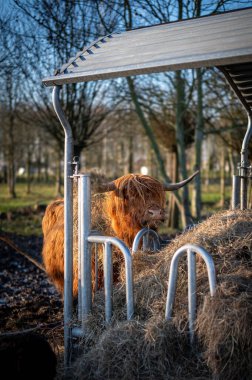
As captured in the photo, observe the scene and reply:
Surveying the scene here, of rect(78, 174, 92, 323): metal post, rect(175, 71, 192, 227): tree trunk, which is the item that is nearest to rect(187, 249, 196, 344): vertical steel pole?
rect(78, 174, 92, 323): metal post

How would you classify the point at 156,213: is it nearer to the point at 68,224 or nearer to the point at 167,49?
the point at 68,224

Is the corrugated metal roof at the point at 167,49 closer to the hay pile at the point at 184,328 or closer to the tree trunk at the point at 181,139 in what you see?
the hay pile at the point at 184,328

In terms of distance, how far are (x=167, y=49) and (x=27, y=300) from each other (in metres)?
3.91

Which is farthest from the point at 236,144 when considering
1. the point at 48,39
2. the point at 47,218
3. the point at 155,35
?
the point at 155,35

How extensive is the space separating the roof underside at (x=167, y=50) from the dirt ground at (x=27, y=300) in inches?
78.6

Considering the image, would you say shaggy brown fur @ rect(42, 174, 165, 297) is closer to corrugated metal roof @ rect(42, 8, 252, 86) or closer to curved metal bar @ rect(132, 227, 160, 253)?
curved metal bar @ rect(132, 227, 160, 253)

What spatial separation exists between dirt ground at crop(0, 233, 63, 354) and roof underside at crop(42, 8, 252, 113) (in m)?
2.00

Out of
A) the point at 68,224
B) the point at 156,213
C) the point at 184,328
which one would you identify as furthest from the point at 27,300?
the point at 184,328

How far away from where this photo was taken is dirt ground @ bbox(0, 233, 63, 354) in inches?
171

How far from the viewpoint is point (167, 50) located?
123 inches

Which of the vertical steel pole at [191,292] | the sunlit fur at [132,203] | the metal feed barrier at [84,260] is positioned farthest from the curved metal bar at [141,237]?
the vertical steel pole at [191,292]

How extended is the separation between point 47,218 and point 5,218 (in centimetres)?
955

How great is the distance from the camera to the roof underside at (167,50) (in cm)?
278

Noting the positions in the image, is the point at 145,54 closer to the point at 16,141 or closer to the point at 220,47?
the point at 220,47
